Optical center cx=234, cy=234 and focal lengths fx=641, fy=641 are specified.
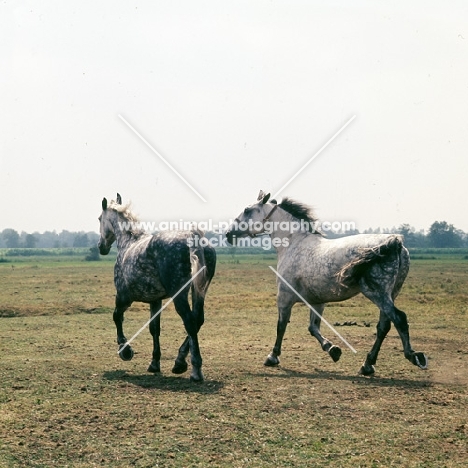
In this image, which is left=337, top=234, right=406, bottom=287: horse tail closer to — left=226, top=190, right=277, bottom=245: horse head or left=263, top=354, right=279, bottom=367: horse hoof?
left=263, top=354, right=279, bottom=367: horse hoof

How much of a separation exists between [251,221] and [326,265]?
205 centimetres

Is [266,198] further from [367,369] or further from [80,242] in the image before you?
[80,242]

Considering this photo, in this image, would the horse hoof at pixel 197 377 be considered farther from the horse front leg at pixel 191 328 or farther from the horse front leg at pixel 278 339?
the horse front leg at pixel 278 339

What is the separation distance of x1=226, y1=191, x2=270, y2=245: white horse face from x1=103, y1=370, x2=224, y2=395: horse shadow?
128 inches

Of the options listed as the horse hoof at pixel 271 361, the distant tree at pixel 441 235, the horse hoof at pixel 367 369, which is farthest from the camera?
the distant tree at pixel 441 235

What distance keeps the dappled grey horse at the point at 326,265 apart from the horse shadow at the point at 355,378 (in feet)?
0.85

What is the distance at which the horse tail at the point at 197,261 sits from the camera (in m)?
9.41

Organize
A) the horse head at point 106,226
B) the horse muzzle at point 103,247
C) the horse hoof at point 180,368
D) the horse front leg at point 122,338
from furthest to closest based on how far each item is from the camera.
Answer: the horse muzzle at point 103,247 → the horse head at point 106,226 → the horse front leg at point 122,338 → the horse hoof at point 180,368

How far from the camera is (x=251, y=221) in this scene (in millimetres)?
11734

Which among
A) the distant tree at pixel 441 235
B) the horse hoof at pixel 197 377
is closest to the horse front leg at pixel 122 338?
the horse hoof at pixel 197 377

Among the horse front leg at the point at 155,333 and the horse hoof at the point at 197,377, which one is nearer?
the horse hoof at the point at 197,377

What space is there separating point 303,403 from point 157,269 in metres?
3.11

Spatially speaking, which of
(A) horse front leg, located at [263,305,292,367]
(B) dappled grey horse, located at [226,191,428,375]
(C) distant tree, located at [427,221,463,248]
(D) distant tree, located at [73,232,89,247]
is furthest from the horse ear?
(D) distant tree, located at [73,232,89,247]

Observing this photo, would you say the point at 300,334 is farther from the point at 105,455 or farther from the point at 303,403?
the point at 105,455
